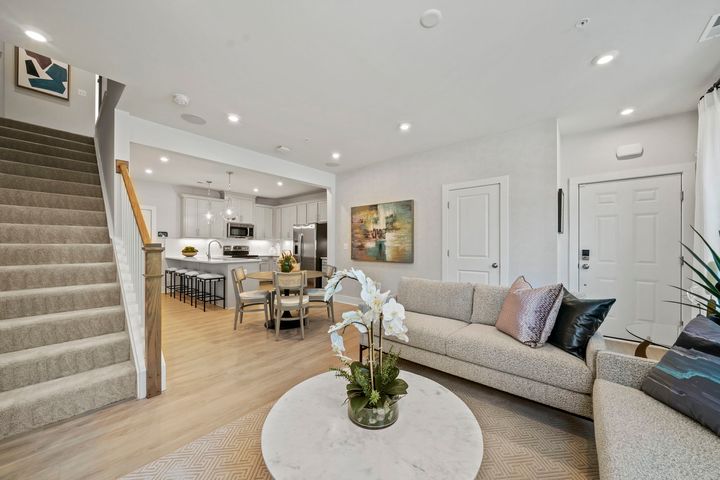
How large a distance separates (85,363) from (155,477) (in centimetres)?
128

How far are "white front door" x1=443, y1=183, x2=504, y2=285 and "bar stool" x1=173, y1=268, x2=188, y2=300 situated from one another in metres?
5.34

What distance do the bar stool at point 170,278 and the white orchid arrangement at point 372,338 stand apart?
20.6 feet

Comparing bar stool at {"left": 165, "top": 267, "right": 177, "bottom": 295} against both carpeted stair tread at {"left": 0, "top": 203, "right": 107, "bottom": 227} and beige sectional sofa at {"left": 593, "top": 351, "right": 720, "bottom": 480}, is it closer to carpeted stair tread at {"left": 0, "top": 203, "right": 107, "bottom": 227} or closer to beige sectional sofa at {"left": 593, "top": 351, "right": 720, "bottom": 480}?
carpeted stair tread at {"left": 0, "top": 203, "right": 107, "bottom": 227}

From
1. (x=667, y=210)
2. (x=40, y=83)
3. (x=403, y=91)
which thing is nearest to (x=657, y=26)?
(x=403, y=91)

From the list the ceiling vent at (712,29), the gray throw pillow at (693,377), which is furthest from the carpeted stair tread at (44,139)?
the ceiling vent at (712,29)

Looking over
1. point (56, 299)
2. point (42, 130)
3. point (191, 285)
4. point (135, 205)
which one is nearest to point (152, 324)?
point (56, 299)

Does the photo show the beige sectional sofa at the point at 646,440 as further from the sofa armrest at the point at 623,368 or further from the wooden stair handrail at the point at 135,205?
the wooden stair handrail at the point at 135,205

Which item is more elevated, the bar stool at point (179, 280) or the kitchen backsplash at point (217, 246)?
the kitchen backsplash at point (217, 246)

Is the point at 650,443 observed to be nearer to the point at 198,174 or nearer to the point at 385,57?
the point at 385,57

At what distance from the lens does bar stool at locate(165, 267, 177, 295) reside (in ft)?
20.9

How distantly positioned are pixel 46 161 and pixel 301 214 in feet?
16.1

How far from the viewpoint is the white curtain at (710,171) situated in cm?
248

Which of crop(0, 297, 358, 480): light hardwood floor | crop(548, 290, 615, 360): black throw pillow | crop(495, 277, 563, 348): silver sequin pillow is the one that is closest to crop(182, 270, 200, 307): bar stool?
crop(0, 297, 358, 480): light hardwood floor

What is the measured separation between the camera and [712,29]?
6.50 feet
